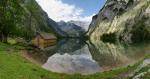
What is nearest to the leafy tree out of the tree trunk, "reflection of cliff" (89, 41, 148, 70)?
the tree trunk

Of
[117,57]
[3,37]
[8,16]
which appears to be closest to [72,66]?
[117,57]

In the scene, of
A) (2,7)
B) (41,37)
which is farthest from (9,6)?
(41,37)

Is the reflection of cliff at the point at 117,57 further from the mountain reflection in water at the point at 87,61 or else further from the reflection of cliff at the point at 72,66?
the reflection of cliff at the point at 72,66

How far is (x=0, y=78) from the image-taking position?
32625 millimetres

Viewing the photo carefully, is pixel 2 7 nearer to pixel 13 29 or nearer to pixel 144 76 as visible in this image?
pixel 13 29

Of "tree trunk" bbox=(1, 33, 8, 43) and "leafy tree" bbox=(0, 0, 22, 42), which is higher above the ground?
"leafy tree" bbox=(0, 0, 22, 42)

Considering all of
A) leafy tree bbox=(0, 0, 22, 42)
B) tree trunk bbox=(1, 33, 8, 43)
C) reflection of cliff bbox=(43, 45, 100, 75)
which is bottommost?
reflection of cliff bbox=(43, 45, 100, 75)

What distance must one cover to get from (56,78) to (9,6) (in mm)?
50709

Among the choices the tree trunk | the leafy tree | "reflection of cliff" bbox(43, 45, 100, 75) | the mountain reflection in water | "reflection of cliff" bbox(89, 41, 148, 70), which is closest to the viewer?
"reflection of cliff" bbox(43, 45, 100, 75)

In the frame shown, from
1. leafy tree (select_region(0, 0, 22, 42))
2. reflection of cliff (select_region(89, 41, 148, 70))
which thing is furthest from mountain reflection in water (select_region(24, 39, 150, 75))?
leafy tree (select_region(0, 0, 22, 42))

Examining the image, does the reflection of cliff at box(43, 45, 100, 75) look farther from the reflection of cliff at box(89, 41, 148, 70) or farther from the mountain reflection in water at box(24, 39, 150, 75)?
the reflection of cliff at box(89, 41, 148, 70)

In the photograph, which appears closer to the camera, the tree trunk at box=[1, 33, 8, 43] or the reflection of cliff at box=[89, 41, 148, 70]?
the reflection of cliff at box=[89, 41, 148, 70]

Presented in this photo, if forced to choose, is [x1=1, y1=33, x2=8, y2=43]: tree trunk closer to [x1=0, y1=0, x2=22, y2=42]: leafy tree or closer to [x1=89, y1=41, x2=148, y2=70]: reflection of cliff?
[x1=0, y1=0, x2=22, y2=42]: leafy tree

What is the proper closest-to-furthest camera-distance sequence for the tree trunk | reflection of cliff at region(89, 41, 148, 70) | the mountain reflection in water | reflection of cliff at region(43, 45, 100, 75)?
reflection of cliff at region(43, 45, 100, 75) → the mountain reflection in water → reflection of cliff at region(89, 41, 148, 70) → the tree trunk
